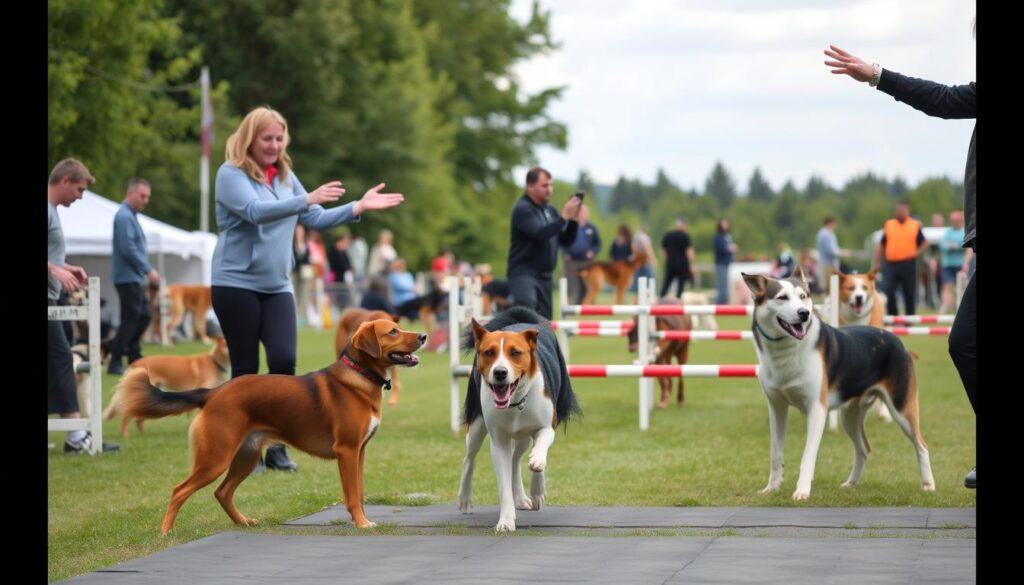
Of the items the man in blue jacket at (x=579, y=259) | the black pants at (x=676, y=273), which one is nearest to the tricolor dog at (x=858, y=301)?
the black pants at (x=676, y=273)

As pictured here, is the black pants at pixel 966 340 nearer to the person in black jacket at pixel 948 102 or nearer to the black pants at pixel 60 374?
the person in black jacket at pixel 948 102

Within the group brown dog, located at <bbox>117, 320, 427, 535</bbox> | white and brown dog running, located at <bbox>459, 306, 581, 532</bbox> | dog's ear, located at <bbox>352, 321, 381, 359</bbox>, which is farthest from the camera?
dog's ear, located at <bbox>352, 321, 381, 359</bbox>

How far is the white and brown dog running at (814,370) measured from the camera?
8227mm

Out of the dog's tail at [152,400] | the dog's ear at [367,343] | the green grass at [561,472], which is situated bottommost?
the green grass at [561,472]

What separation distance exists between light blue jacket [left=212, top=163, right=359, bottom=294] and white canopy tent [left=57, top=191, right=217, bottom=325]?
12793mm

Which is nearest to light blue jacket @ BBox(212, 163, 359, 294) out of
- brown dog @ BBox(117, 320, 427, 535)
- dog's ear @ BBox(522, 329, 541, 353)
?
brown dog @ BBox(117, 320, 427, 535)

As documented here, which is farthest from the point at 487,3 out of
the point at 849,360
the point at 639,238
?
the point at 849,360

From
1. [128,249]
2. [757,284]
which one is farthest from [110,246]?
[757,284]

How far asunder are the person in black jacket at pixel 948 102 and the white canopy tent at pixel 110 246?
16.0 meters

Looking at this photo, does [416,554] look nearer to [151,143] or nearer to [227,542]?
[227,542]

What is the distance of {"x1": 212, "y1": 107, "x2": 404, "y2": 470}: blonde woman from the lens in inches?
343

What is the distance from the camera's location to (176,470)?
988 cm

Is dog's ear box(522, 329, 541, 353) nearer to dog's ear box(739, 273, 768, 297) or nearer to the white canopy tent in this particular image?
dog's ear box(739, 273, 768, 297)
